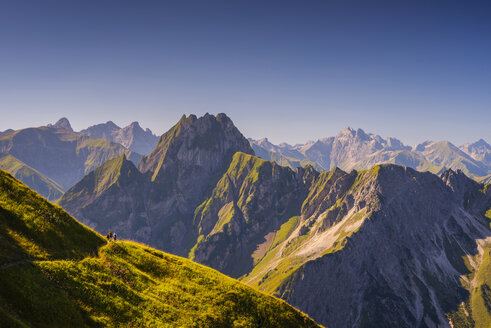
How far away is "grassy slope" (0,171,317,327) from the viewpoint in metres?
35.9

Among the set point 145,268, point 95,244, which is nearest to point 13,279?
point 95,244

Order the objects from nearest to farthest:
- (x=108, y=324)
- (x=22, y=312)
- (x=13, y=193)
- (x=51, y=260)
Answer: (x=22, y=312) < (x=108, y=324) < (x=51, y=260) < (x=13, y=193)

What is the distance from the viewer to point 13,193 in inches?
1972

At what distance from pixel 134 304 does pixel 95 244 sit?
17945mm

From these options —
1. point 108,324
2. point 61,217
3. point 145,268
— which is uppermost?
point 61,217

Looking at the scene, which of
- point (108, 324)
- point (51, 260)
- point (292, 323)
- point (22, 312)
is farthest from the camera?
point (292, 323)

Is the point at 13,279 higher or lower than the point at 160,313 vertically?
higher

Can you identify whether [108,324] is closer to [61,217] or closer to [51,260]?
[51,260]

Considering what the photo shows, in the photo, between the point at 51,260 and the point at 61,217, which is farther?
the point at 61,217

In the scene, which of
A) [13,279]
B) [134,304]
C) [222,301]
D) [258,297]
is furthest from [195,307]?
[13,279]

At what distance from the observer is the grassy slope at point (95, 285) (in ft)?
118

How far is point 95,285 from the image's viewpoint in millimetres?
43969

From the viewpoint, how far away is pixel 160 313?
46.5 m

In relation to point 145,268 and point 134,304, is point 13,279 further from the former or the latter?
point 145,268
